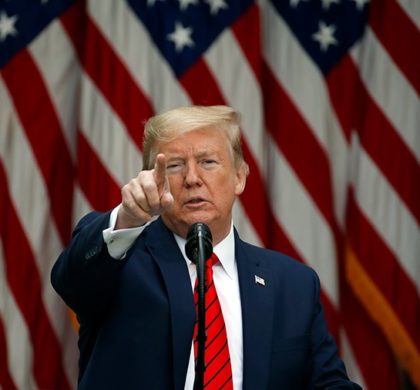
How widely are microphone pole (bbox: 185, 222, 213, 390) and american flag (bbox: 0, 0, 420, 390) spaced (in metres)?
2.42

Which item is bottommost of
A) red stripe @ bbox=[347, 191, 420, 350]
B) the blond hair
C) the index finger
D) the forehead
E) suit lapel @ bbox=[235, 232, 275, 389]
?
red stripe @ bbox=[347, 191, 420, 350]

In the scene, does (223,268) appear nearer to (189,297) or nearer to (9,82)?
(189,297)

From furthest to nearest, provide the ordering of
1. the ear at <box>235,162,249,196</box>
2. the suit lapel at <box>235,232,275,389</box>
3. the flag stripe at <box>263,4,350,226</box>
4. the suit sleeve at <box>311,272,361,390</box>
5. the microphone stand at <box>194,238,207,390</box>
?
the flag stripe at <box>263,4,350,226</box>, the ear at <box>235,162,249,196</box>, the suit sleeve at <box>311,272,361,390</box>, the suit lapel at <box>235,232,275,389</box>, the microphone stand at <box>194,238,207,390</box>

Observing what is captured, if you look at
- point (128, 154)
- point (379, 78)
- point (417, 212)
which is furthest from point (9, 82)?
point (417, 212)

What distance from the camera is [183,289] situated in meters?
2.46

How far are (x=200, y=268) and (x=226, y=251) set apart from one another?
2.29ft

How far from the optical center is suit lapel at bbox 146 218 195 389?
2382 mm

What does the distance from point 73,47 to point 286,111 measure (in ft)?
Answer: 3.81

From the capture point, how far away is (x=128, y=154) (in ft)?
14.7

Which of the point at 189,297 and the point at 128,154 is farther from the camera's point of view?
the point at 128,154

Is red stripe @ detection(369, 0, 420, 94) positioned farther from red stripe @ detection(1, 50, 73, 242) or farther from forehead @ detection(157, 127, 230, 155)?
forehead @ detection(157, 127, 230, 155)

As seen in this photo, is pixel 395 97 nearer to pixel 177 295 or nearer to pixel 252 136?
pixel 252 136

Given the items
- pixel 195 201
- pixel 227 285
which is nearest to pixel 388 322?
pixel 227 285

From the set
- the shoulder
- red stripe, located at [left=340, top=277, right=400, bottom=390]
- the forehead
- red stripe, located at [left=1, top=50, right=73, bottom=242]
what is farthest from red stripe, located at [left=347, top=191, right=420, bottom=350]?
the forehead
